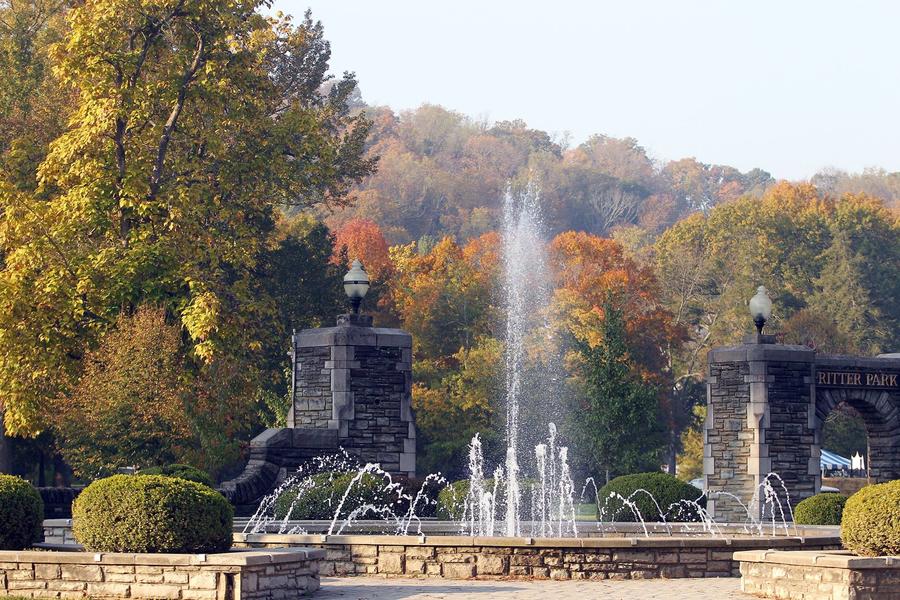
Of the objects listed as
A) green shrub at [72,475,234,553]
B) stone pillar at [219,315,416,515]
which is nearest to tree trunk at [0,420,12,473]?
stone pillar at [219,315,416,515]

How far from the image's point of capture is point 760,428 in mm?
29547

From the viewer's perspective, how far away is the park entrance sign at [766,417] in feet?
97.0

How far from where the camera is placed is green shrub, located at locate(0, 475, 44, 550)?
16797 mm

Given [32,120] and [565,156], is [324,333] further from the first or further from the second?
[565,156]

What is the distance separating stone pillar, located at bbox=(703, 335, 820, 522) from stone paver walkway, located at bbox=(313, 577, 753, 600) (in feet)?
38.4

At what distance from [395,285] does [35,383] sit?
2971 centimetres

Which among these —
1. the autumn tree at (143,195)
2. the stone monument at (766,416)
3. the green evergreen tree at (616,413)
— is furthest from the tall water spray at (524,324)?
the stone monument at (766,416)

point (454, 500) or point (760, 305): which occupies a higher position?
point (760, 305)

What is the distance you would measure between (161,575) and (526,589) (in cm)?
399

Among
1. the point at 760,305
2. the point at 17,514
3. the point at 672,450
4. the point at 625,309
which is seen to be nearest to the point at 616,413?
the point at 760,305

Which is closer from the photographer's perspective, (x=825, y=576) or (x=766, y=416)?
(x=825, y=576)

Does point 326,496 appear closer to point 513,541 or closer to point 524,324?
point 513,541

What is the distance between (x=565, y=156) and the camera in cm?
14762

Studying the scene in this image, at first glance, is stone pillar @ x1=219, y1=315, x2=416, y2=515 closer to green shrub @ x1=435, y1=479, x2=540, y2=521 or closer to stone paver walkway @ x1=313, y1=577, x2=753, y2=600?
green shrub @ x1=435, y1=479, x2=540, y2=521
